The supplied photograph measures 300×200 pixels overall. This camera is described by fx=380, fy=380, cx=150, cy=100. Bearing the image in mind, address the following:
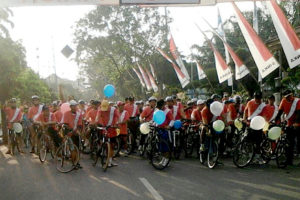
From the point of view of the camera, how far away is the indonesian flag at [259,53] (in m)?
10.9

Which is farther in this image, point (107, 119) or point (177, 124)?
point (177, 124)

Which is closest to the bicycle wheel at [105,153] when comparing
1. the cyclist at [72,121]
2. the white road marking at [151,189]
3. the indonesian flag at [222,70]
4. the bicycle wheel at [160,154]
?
the cyclist at [72,121]

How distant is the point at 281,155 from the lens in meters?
9.71

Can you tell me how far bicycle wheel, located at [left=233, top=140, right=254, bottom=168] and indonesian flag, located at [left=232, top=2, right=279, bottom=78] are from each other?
238cm

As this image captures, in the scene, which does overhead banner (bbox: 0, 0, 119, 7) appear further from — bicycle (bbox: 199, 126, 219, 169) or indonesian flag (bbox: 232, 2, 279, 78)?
indonesian flag (bbox: 232, 2, 279, 78)

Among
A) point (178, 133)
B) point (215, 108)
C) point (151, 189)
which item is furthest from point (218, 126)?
point (151, 189)

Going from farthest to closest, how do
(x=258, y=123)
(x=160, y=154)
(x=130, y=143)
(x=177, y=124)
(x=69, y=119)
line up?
(x=130, y=143)
(x=177, y=124)
(x=69, y=119)
(x=160, y=154)
(x=258, y=123)

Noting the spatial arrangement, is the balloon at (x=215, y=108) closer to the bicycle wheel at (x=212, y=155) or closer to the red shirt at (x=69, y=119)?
the bicycle wheel at (x=212, y=155)

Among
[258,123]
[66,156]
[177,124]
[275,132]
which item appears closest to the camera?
[275,132]

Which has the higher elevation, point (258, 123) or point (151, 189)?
point (258, 123)

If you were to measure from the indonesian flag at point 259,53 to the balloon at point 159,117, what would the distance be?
10.8 ft

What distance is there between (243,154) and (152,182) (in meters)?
2.89

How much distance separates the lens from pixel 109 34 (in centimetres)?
4150

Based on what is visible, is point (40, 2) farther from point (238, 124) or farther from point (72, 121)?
point (238, 124)
